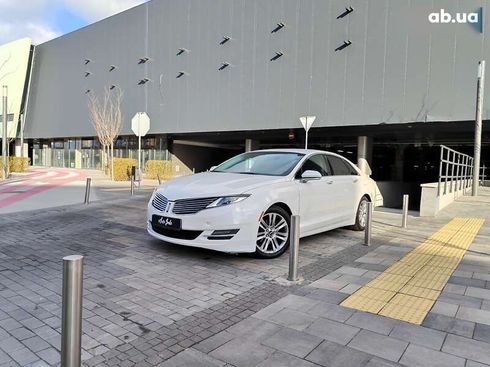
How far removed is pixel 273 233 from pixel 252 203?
0.65 metres

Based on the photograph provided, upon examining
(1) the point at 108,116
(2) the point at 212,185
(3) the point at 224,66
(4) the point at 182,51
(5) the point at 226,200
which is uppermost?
(4) the point at 182,51

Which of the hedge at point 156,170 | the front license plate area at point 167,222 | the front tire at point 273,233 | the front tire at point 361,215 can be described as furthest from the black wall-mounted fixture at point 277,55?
the front license plate area at point 167,222

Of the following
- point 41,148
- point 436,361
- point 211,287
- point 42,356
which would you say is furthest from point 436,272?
point 41,148

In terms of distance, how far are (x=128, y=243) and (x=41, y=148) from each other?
4486 centimetres

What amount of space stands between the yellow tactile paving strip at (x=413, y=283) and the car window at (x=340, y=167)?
5.99 feet

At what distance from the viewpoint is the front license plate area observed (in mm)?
5388

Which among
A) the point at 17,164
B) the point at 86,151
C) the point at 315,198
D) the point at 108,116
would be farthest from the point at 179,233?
the point at 86,151

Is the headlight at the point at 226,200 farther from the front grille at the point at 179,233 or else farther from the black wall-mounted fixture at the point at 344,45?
the black wall-mounted fixture at the point at 344,45

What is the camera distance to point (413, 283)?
477 cm

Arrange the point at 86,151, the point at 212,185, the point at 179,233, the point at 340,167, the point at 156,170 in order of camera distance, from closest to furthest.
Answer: the point at 179,233 → the point at 212,185 → the point at 340,167 → the point at 156,170 → the point at 86,151

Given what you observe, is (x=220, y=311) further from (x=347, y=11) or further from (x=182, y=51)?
(x=182, y=51)

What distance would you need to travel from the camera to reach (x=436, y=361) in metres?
2.94

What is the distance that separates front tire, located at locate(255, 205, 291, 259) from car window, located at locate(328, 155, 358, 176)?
1896 millimetres

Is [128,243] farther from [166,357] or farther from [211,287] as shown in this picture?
[166,357]
